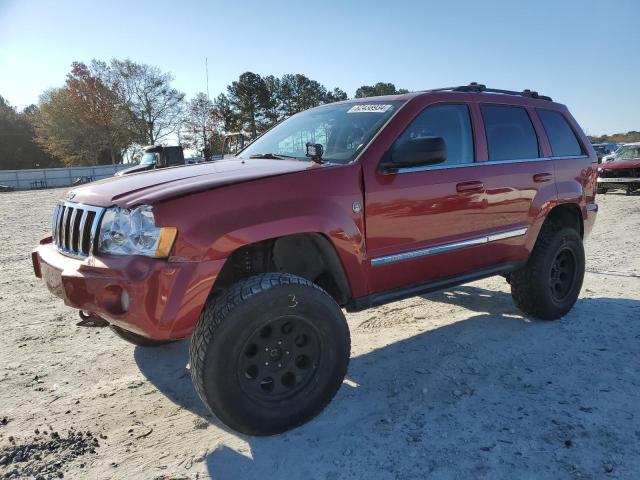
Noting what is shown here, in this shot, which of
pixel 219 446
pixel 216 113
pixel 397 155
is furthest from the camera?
pixel 216 113

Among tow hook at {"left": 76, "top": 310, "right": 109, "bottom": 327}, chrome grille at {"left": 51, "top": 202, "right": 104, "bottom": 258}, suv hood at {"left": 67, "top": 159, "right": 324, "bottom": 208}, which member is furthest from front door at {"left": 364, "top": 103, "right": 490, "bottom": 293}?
tow hook at {"left": 76, "top": 310, "right": 109, "bottom": 327}

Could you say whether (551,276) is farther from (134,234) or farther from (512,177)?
(134,234)

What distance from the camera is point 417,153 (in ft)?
10.1

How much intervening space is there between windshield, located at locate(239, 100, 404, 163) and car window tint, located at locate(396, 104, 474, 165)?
0.73ft

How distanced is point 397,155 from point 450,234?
822mm

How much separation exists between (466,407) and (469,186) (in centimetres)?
159

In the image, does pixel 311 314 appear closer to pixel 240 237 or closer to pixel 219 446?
pixel 240 237

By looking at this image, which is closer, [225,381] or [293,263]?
[225,381]

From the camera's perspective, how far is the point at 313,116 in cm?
408

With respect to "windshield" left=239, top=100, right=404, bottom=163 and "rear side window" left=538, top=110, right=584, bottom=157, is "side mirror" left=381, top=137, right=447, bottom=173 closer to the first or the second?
"windshield" left=239, top=100, right=404, bottom=163

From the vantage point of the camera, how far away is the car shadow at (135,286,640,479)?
2500mm

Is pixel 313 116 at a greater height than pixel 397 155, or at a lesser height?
greater

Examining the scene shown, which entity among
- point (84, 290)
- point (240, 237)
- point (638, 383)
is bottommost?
point (638, 383)

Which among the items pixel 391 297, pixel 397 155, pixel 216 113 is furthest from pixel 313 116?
pixel 216 113
